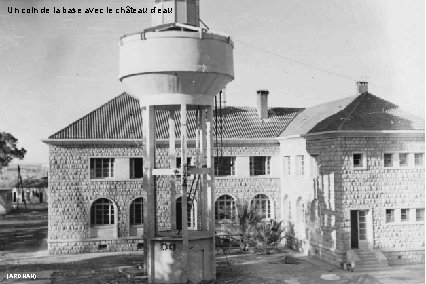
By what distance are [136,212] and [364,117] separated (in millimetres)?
13138

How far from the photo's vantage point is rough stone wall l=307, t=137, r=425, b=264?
23.3 meters

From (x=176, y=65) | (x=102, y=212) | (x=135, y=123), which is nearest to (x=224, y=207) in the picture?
(x=102, y=212)

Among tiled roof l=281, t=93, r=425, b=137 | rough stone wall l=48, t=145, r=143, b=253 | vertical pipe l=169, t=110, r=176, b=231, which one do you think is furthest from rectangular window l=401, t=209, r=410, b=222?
rough stone wall l=48, t=145, r=143, b=253

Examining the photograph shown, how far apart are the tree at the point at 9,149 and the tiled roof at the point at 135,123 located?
41.3ft

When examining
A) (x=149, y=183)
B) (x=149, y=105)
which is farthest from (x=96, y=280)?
(x=149, y=105)

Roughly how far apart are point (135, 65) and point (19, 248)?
15.5 m

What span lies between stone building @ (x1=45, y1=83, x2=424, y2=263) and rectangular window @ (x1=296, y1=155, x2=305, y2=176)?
2.1 inches

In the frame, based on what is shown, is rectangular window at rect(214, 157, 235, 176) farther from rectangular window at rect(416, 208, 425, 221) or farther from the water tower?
rectangular window at rect(416, 208, 425, 221)

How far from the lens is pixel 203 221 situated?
20.9 m

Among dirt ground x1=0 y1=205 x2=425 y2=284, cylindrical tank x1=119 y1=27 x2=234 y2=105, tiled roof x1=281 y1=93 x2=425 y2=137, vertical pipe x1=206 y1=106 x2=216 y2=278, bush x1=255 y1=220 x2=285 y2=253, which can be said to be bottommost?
dirt ground x1=0 y1=205 x2=425 y2=284

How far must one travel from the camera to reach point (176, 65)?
18250 mm

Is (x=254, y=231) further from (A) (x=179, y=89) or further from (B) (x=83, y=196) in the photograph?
(A) (x=179, y=89)

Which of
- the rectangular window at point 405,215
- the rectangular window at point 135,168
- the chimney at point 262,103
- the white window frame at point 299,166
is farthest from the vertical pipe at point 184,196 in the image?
the chimney at point 262,103

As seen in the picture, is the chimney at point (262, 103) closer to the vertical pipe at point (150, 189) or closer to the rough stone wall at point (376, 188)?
the rough stone wall at point (376, 188)
